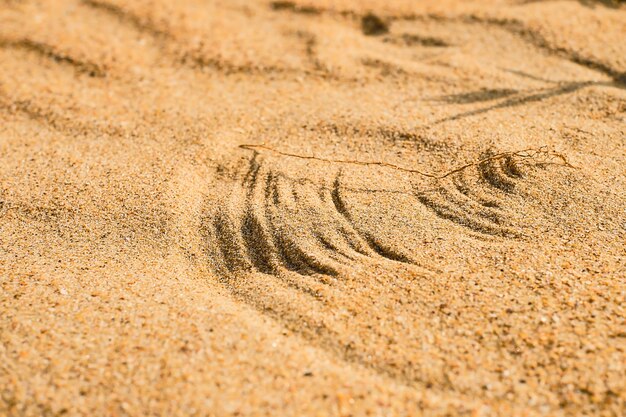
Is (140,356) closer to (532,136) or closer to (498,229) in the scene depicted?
(498,229)

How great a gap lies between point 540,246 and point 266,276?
105cm

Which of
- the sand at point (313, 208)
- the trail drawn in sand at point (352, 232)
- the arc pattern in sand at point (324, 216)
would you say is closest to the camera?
the sand at point (313, 208)

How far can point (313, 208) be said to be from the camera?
2648mm

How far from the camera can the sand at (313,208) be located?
6.43ft

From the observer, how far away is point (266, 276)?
7.79 ft

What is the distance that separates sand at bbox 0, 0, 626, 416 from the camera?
6.43ft

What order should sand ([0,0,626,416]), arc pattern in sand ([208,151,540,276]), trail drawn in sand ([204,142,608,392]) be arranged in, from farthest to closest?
arc pattern in sand ([208,151,540,276]) < trail drawn in sand ([204,142,608,392]) < sand ([0,0,626,416])

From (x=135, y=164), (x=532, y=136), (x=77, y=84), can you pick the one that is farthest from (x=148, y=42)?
(x=532, y=136)

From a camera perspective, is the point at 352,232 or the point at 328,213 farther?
the point at 328,213

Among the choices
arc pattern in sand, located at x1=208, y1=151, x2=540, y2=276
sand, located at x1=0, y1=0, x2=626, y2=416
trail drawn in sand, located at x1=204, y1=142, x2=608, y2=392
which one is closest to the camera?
sand, located at x1=0, y1=0, x2=626, y2=416

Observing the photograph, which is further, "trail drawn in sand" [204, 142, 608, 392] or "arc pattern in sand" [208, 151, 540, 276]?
"arc pattern in sand" [208, 151, 540, 276]

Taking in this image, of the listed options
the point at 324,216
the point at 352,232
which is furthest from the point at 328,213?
the point at 352,232

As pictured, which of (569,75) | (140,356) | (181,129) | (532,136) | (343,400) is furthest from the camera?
(569,75)

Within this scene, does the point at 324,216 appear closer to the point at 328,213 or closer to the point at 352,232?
the point at 328,213
